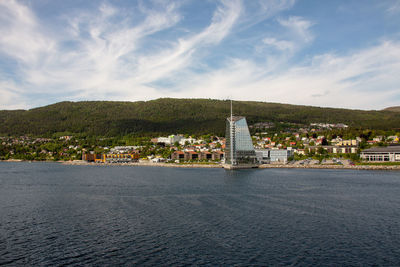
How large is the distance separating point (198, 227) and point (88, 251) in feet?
20.4

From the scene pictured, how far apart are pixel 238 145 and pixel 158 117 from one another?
10574 centimetres

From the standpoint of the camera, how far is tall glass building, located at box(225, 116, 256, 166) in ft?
223

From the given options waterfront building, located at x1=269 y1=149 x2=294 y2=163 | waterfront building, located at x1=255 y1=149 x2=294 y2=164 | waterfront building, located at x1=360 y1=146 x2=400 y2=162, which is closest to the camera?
waterfront building, located at x1=360 y1=146 x2=400 y2=162

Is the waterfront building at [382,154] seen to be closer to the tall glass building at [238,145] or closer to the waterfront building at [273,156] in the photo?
the waterfront building at [273,156]

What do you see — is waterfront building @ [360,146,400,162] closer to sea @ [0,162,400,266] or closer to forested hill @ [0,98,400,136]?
sea @ [0,162,400,266]

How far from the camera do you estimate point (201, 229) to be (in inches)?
747

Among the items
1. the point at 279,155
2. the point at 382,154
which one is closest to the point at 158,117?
the point at 279,155

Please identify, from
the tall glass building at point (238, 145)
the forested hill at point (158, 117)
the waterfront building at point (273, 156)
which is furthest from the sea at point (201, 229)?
the forested hill at point (158, 117)

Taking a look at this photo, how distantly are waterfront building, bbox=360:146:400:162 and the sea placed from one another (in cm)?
4520

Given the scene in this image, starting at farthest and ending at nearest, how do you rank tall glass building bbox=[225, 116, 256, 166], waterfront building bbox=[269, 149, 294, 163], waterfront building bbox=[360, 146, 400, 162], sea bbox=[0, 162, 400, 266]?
waterfront building bbox=[269, 149, 294, 163] < waterfront building bbox=[360, 146, 400, 162] < tall glass building bbox=[225, 116, 256, 166] < sea bbox=[0, 162, 400, 266]

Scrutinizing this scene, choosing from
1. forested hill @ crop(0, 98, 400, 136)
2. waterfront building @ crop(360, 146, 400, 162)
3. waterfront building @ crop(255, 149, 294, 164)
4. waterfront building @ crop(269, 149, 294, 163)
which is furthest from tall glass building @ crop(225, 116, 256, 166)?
forested hill @ crop(0, 98, 400, 136)

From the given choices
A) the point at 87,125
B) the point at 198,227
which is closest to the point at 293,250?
the point at 198,227

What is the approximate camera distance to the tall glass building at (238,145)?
6786 cm

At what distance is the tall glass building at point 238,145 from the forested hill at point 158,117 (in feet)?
218
